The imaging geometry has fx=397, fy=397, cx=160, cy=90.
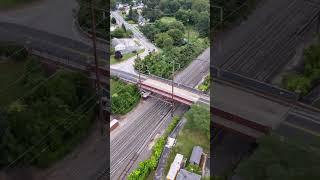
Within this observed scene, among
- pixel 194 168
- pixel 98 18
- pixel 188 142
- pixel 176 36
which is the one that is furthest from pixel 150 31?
pixel 194 168

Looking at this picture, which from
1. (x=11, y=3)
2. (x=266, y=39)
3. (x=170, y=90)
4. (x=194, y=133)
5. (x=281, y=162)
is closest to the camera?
(x=281, y=162)

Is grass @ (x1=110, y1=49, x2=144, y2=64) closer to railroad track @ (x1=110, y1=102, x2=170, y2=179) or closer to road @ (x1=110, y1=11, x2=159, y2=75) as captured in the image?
road @ (x1=110, y1=11, x2=159, y2=75)

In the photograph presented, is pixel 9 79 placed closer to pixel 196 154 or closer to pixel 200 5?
pixel 196 154

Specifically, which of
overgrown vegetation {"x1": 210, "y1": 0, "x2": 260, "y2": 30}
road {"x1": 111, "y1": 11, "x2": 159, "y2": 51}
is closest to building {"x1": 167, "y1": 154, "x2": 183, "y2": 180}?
road {"x1": 111, "y1": 11, "x2": 159, "y2": 51}

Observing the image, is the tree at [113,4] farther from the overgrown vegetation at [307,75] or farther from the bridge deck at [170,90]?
the overgrown vegetation at [307,75]

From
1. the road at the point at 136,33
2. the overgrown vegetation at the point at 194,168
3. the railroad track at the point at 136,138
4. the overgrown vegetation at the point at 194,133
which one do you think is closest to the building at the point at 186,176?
the overgrown vegetation at the point at 194,168
